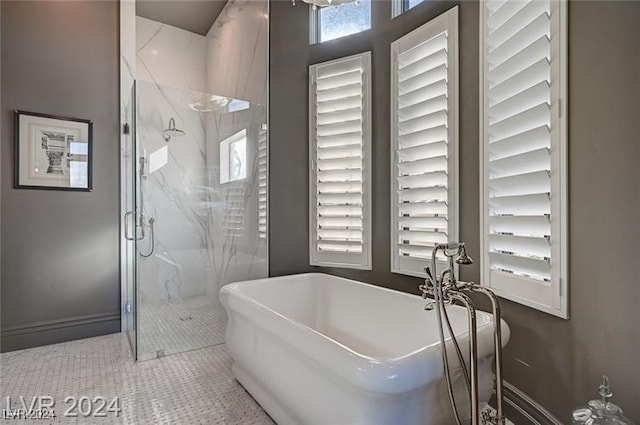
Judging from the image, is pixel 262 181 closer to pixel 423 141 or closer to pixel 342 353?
pixel 423 141

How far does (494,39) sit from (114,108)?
10.3 feet

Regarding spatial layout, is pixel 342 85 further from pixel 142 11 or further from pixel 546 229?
pixel 142 11

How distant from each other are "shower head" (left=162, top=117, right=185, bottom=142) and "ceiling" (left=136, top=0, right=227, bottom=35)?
1.71 meters

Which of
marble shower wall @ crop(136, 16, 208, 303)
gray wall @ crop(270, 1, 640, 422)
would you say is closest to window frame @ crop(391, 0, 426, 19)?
gray wall @ crop(270, 1, 640, 422)

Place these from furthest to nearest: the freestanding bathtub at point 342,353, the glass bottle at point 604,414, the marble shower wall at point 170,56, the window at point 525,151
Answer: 1. the marble shower wall at point 170,56
2. the window at point 525,151
3. the freestanding bathtub at point 342,353
4. the glass bottle at point 604,414

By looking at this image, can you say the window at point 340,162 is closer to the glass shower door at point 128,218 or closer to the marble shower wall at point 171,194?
the marble shower wall at point 171,194

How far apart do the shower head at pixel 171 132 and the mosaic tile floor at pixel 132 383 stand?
6.03 feet

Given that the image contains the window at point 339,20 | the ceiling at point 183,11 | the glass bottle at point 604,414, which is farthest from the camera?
the ceiling at point 183,11

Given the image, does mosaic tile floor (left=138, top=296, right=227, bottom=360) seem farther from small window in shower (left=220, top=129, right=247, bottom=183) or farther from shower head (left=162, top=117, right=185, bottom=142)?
shower head (left=162, top=117, right=185, bottom=142)

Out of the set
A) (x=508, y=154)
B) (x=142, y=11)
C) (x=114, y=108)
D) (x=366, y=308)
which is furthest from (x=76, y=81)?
(x=508, y=154)

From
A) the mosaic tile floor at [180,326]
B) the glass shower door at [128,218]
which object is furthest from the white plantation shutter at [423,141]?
the glass shower door at [128,218]

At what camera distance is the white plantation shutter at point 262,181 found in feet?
11.3

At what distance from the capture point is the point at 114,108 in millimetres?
3244

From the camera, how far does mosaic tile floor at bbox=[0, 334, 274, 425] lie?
1.93 meters
